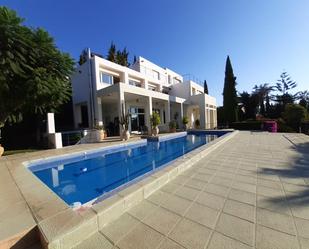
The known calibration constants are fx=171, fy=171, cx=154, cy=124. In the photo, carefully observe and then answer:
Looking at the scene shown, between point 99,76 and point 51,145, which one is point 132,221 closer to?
point 51,145

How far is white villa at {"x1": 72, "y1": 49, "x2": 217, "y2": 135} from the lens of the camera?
14.5 metres

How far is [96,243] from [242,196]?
8.46 ft

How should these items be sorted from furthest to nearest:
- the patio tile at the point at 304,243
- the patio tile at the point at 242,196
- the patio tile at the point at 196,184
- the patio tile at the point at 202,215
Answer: the patio tile at the point at 196,184, the patio tile at the point at 242,196, the patio tile at the point at 202,215, the patio tile at the point at 304,243

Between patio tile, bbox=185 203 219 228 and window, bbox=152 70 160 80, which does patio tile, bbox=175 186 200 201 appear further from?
window, bbox=152 70 160 80

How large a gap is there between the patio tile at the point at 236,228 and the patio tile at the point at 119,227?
46.0 inches

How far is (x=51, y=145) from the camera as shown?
36.2 feet

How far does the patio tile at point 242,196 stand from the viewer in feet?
9.76

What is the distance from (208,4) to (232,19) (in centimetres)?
180

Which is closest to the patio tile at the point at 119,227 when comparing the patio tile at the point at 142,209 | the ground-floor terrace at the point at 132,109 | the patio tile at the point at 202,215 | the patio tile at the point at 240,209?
the patio tile at the point at 142,209

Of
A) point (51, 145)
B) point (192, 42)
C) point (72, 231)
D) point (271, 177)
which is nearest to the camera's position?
point (72, 231)

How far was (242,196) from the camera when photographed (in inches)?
124

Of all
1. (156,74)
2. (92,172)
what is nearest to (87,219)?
(92,172)

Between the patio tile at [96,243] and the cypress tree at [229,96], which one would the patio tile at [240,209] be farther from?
the cypress tree at [229,96]

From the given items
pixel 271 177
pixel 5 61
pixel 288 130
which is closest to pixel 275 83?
pixel 288 130
